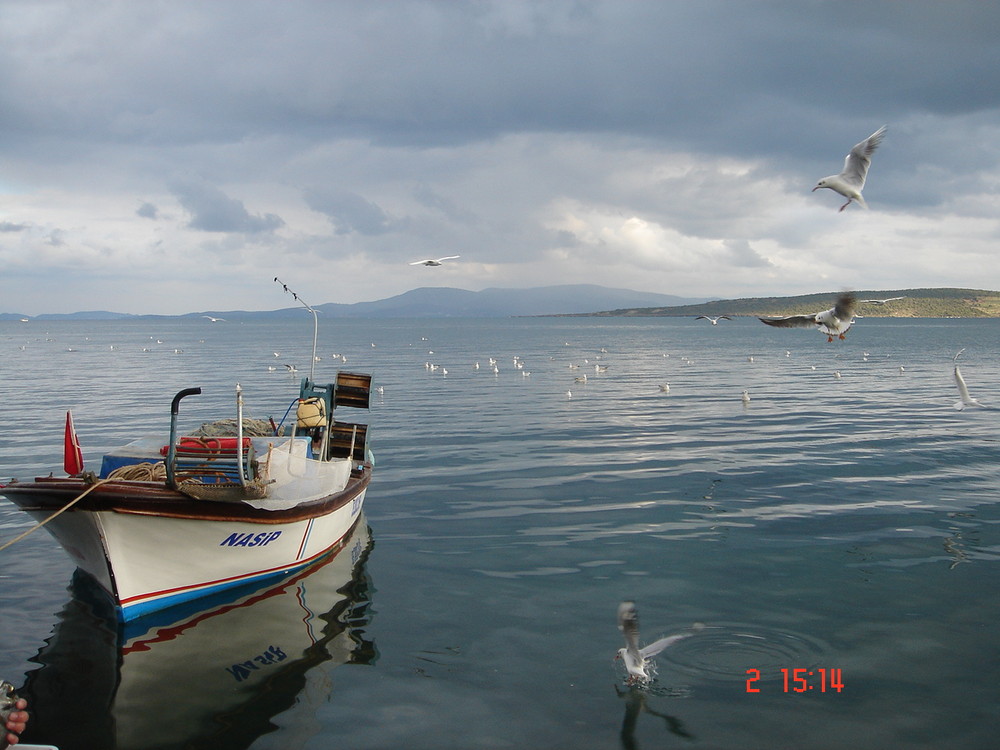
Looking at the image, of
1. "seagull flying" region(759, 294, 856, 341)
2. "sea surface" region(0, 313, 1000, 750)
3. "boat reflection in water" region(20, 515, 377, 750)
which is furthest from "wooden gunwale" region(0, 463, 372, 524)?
"seagull flying" region(759, 294, 856, 341)

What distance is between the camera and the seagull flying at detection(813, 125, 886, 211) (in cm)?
1379

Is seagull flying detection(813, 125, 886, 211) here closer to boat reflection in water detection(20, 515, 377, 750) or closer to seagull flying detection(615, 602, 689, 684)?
seagull flying detection(615, 602, 689, 684)

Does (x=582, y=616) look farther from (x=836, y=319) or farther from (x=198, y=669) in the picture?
(x=836, y=319)

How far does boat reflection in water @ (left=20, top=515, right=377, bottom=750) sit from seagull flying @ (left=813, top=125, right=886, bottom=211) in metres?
11.1

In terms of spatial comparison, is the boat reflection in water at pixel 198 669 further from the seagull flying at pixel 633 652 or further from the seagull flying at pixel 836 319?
the seagull flying at pixel 836 319

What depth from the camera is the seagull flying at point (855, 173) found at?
45.2 ft

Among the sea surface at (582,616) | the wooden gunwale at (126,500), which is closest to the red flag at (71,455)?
the wooden gunwale at (126,500)

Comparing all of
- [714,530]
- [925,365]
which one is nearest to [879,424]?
[714,530]

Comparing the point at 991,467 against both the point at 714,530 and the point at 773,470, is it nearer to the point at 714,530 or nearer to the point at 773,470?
the point at 773,470

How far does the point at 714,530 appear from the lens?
16.3 m

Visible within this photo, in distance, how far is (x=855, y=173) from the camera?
1412 cm

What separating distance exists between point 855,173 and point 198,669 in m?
13.7

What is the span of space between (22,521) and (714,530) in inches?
611

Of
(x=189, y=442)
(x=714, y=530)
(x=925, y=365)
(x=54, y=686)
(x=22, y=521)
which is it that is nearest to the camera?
(x=54, y=686)
